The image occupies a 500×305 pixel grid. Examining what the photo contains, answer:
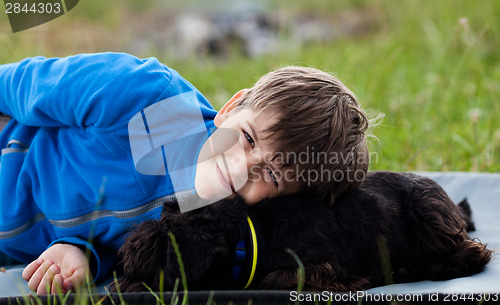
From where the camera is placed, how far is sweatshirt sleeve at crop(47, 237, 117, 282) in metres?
2.18

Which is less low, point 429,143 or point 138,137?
point 138,137

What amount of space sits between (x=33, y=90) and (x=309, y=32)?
21.9 feet

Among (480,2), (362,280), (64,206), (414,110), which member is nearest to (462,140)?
(414,110)

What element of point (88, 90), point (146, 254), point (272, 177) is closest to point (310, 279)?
point (272, 177)

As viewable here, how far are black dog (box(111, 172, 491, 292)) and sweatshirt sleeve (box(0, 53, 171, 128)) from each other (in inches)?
25.3

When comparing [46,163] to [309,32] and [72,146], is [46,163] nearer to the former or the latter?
[72,146]

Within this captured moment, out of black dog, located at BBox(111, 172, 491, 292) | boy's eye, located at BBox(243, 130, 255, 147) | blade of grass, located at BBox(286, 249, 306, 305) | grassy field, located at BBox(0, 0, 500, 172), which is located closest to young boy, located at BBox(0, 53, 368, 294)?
boy's eye, located at BBox(243, 130, 255, 147)

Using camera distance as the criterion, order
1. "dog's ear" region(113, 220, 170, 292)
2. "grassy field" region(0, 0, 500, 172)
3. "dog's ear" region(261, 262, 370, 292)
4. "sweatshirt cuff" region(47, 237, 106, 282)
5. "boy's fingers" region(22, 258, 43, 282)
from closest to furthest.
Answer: "dog's ear" region(113, 220, 170, 292), "dog's ear" region(261, 262, 370, 292), "boy's fingers" region(22, 258, 43, 282), "sweatshirt cuff" region(47, 237, 106, 282), "grassy field" region(0, 0, 500, 172)

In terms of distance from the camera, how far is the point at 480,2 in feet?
20.7

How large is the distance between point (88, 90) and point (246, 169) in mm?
810

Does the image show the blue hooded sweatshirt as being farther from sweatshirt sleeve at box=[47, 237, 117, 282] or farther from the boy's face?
the boy's face

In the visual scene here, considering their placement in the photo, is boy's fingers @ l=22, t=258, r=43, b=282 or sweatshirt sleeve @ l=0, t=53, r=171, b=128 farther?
sweatshirt sleeve @ l=0, t=53, r=171, b=128

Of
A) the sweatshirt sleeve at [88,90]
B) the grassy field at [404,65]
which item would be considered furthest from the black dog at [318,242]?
the grassy field at [404,65]

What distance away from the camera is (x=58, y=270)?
81.4 inches
